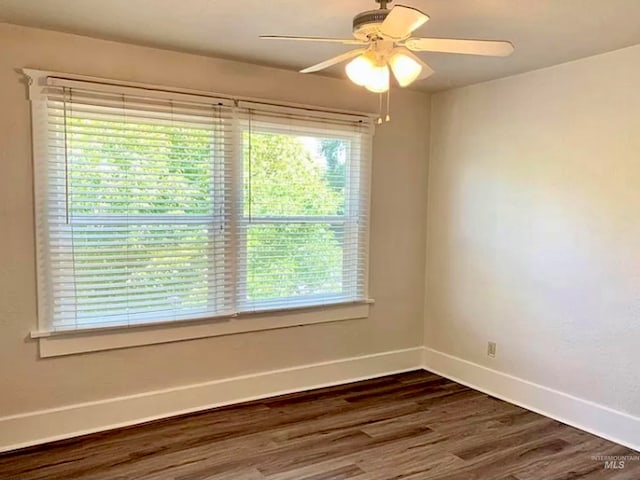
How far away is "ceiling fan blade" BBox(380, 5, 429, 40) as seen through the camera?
1690mm

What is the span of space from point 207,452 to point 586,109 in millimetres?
3028

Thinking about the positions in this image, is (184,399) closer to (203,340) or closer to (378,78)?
(203,340)

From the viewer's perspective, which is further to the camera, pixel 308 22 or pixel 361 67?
pixel 308 22

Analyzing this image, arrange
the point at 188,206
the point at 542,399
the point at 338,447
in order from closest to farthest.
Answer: the point at 338,447 → the point at 188,206 → the point at 542,399

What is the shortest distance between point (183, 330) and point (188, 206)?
805 mm

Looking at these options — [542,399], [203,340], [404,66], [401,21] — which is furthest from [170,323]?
[542,399]

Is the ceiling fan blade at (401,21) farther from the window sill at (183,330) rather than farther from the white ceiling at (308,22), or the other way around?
the window sill at (183,330)

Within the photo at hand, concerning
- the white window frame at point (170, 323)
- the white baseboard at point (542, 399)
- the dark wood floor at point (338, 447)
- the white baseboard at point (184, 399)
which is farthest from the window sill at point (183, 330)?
the white baseboard at point (542, 399)

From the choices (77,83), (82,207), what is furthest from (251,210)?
(77,83)

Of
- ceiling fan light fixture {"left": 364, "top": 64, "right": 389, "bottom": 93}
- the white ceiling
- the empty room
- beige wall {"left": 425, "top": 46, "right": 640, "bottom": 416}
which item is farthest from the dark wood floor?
the white ceiling

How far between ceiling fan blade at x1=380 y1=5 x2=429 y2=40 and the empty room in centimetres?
10

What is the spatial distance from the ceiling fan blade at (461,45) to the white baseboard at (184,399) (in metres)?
2.48

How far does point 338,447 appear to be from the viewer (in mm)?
2914

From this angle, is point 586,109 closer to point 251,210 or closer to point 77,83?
point 251,210
